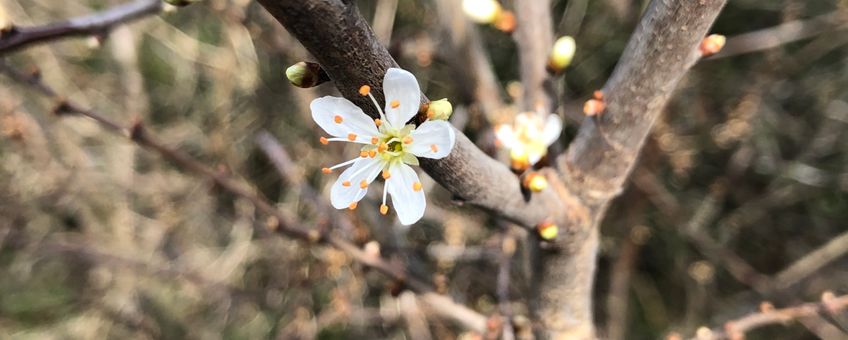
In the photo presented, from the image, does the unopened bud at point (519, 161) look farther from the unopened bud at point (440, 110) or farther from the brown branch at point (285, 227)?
the brown branch at point (285, 227)

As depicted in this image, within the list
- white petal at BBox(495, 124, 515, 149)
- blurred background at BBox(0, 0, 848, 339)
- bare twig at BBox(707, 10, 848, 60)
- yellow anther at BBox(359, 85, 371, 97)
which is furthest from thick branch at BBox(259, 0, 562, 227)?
bare twig at BBox(707, 10, 848, 60)

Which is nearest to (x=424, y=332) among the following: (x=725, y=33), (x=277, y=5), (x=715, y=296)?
(x=715, y=296)

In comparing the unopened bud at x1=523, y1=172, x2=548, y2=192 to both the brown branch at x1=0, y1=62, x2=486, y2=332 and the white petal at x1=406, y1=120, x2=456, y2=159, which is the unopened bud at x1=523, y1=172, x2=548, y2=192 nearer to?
the white petal at x1=406, y1=120, x2=456, y2=159

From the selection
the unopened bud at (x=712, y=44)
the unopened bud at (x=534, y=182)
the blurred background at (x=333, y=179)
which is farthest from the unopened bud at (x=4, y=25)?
the blurred background at (x=333, y=179)

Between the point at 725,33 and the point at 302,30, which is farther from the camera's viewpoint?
the point at 725,33

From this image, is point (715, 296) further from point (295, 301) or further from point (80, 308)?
point (80, 308)

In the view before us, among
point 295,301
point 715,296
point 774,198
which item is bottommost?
point 295,301
